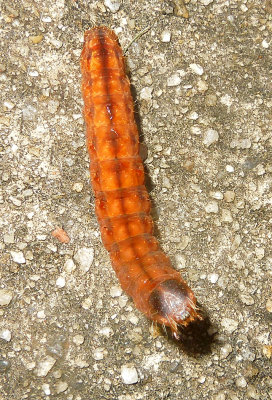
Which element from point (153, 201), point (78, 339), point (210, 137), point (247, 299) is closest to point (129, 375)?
point (78, 339)

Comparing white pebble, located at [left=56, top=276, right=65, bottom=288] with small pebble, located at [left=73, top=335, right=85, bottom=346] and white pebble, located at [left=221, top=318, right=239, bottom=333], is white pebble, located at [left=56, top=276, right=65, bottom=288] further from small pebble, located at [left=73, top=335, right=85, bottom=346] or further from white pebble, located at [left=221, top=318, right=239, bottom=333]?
white pebble, located at [left=221, top=318, right=239, bottom=333]

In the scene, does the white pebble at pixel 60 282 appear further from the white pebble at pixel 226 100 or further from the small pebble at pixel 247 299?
the white pebble at pixel 226 100

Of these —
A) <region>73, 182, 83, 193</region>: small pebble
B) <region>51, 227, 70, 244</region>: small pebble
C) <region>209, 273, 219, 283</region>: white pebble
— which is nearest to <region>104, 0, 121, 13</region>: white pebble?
<region>73, 182, 83, 193</region>: small pebble

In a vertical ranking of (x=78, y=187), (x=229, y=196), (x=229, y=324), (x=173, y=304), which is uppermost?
(x=78, y=187)

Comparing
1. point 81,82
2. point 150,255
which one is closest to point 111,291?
point 150,255

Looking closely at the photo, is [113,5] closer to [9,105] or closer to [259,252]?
[9,105]

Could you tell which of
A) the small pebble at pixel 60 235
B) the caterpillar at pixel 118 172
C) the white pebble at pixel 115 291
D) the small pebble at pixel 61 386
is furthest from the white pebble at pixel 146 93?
the small pebble at pixel 61 386
